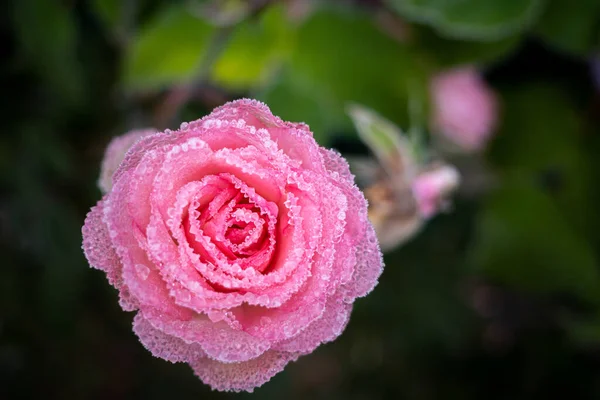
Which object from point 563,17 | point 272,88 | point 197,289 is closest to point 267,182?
point 197,289

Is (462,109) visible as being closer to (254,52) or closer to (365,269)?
(254,52)

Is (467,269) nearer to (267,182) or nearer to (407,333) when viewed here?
(407,333)

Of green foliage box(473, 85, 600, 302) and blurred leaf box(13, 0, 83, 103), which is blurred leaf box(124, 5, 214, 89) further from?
green foliage box(473, 85, 600, 302)

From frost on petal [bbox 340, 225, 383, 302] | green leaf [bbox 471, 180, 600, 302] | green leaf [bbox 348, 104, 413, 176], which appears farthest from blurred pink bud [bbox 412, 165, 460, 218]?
green leaf [bbox 471, 180, 600, 302]

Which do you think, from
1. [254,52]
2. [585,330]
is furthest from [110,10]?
[585,330]

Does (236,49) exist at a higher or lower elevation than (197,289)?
higher

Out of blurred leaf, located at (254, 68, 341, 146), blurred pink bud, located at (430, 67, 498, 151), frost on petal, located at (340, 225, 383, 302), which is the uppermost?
blurred leaf, located at (254, 68, 341, 146)
